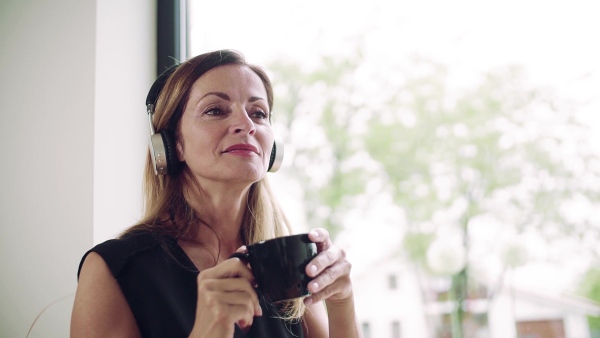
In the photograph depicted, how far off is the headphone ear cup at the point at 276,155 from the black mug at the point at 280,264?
449 millimetres

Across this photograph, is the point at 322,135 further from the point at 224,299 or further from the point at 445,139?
Answer: the point at 224,299

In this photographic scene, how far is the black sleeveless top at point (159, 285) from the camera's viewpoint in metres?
1.09

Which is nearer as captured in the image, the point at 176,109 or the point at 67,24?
the point at 176,109

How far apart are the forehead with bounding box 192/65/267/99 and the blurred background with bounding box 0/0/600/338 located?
36 cm

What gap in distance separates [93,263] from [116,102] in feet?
1.97

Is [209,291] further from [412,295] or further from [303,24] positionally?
[303,24]

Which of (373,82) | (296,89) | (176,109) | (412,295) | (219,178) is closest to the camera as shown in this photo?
(219,178)

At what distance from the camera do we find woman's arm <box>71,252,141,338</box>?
1.03m

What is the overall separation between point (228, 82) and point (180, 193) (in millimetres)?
298

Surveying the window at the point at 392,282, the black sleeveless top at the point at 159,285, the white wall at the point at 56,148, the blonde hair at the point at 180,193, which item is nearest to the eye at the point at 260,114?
the blonde hair at the point at 180,193

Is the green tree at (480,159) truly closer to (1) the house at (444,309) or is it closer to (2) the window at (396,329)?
(1) the house at (444,309)

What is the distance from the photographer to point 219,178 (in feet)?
3.97

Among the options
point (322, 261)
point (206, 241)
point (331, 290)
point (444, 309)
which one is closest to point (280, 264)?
point (322, 261)

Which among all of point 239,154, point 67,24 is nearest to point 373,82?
point 239,154
